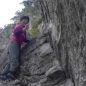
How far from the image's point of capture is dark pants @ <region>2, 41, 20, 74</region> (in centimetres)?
1491

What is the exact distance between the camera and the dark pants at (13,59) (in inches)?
587

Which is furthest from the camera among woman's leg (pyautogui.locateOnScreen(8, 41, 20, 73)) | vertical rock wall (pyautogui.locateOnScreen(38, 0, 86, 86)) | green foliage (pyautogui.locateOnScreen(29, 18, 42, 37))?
green foliage (pyautogui.locateOnScreen(29, 18, 42, 37))

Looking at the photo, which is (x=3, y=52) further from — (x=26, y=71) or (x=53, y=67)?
(x=53, y=67)

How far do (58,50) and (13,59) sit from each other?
2292 millimetres

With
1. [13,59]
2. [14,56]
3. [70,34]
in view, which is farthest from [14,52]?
[70,34]

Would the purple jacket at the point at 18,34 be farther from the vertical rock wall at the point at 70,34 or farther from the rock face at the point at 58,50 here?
the vertical rock wall at the point at 70,34

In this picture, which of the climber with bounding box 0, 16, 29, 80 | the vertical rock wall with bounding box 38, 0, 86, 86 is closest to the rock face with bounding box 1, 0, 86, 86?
the vertical rock wall with bounding box 38, 0, 86, 86

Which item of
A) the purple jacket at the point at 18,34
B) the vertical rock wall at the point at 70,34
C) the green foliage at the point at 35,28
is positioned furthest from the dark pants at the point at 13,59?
the green foliage at the point at 35,28

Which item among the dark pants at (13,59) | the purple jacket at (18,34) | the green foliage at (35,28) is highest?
the green foliage at (35,28)

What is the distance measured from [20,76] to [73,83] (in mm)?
3256

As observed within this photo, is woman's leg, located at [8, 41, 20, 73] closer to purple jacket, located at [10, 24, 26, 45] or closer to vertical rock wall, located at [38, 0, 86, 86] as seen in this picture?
purple jacket, located at [10, 24, 26, 45]

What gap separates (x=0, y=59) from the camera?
1692 cm

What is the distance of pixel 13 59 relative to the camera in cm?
1497

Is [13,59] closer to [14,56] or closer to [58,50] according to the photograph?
[14,56]
